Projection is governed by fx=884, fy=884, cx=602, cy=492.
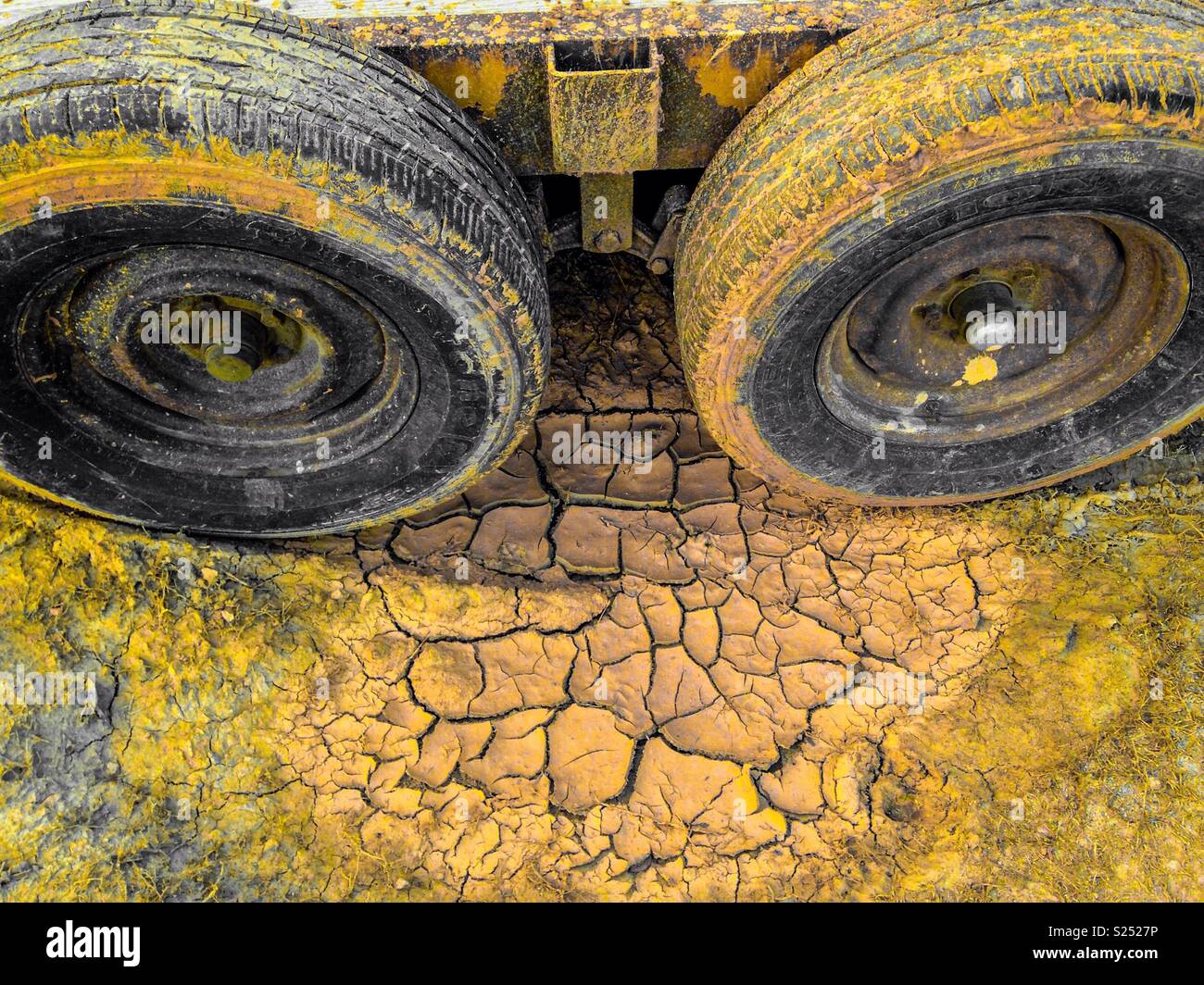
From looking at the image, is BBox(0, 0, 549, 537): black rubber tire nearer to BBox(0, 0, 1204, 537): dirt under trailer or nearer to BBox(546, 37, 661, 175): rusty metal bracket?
BBox(0, 0, 1204, 537): dirt under trailer

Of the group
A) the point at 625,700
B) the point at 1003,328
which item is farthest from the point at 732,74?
the point at 625,700

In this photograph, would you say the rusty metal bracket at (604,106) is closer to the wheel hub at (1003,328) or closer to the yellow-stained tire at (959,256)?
the yellow-stained tire at (959,256)

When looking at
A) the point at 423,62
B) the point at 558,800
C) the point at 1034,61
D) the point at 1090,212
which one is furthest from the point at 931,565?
the point at 423,62

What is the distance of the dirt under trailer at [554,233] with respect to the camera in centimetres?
201

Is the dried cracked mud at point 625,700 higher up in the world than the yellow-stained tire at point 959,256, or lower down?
lower down

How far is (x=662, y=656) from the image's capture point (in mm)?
3164

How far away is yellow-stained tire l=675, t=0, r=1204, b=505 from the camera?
2025 mm

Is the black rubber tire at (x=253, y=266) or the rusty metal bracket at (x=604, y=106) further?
the rusty metal bracket at (x=604, y=106)

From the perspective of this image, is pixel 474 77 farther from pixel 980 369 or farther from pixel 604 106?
pixel 980 369

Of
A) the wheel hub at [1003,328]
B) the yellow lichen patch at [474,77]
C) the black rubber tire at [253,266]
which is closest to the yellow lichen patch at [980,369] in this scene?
the wheel hub at [1003,328]

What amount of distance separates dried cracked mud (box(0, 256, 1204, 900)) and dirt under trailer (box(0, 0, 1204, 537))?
0.34m

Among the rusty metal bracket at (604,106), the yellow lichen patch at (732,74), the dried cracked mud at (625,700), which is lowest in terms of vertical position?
the dried cracked mud at (625,700)

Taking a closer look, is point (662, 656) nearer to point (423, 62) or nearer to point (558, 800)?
point (558, 800)

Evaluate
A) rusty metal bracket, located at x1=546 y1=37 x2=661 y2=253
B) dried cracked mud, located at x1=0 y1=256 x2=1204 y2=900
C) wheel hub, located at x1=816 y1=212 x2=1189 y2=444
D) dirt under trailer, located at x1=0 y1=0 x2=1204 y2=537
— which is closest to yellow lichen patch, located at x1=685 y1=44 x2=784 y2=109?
dirt under trailer, located at x1=0 y1=0 x2=1204 y2=537
